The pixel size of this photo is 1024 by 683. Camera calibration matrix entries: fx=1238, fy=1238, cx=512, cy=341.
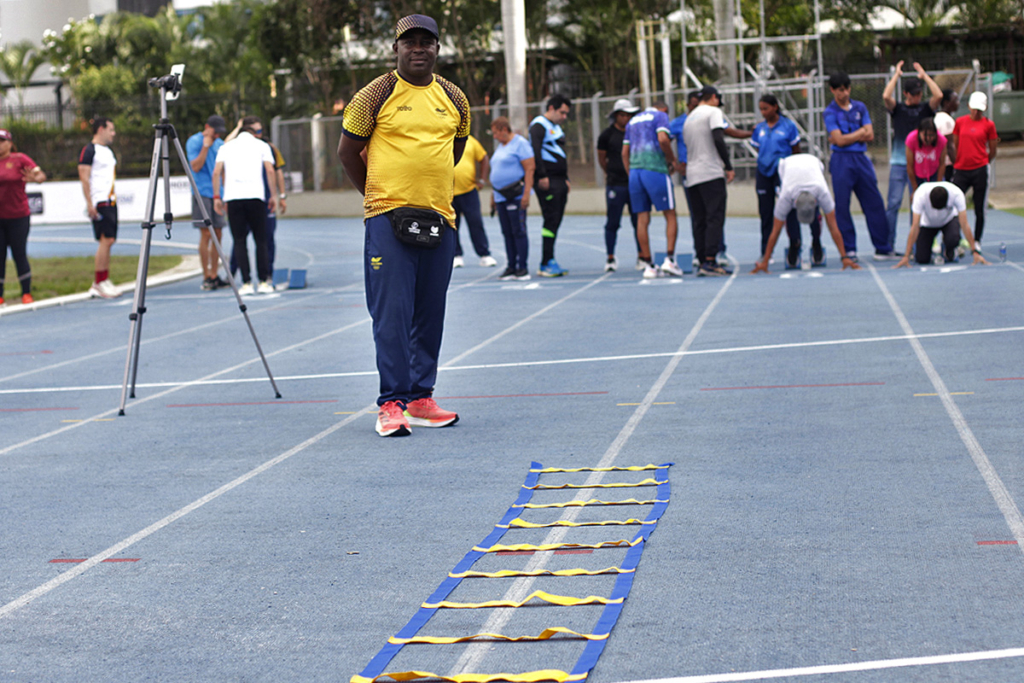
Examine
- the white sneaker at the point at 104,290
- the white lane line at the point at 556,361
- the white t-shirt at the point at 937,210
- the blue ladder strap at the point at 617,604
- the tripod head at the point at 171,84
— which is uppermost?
the tripod head at the point at 171,84

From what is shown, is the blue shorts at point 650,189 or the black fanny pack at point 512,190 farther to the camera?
the black fanny pack at point 512,190

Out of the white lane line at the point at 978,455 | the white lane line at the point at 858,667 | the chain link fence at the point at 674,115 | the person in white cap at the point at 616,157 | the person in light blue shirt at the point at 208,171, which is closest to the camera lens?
the white lane line at the point at 858,667

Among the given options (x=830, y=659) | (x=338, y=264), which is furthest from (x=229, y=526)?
(x=338, y=264)

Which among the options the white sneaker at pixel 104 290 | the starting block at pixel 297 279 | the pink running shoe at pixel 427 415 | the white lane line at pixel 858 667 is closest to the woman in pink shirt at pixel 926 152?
the starting block at pixel 297 279

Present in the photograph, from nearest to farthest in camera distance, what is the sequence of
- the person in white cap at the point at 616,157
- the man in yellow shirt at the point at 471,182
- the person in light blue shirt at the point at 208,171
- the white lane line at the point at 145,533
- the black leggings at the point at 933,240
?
the white lane line at the point at 145,533
the black leggings at the point at 933,240
the person in light blue shirt at the point at 208,171
the person in white cap at the point at 616,157
the man in yellow shirt at the point at 471,182

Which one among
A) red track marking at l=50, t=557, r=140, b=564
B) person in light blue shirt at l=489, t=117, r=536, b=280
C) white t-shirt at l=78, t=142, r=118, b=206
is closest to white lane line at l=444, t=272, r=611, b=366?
person in light blue shirt at l=489, t=117, r=536, b=280

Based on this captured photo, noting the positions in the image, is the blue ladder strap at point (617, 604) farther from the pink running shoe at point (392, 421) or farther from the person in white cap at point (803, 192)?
the person in white cap at point (803, 192)

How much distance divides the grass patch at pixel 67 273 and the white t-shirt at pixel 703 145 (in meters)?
7.42

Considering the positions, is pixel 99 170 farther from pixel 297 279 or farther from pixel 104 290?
pixel 297 279

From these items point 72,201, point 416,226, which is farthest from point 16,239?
point 72,201

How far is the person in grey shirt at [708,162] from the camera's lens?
13070 millimetres

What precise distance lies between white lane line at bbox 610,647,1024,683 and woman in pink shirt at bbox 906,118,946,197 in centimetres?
1116

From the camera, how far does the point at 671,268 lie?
44.2 feet

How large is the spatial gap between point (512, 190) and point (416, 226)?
25.4ft
